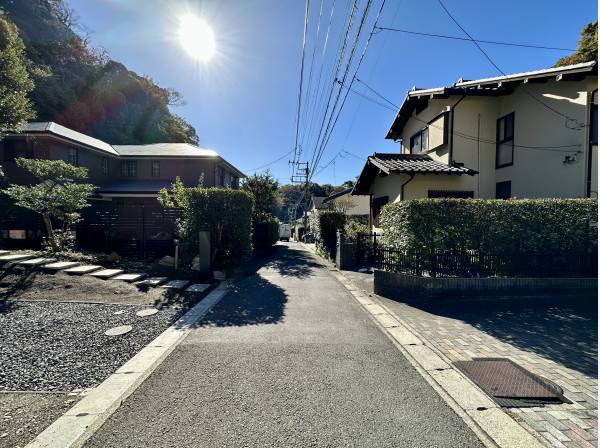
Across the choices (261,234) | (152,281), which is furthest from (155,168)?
(152,281)

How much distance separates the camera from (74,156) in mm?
16125

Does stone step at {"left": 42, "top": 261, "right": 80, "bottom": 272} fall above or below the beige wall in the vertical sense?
below

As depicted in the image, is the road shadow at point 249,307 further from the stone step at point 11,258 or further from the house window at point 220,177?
the house window at point 220,177

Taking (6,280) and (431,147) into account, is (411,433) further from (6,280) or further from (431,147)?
(431,147)

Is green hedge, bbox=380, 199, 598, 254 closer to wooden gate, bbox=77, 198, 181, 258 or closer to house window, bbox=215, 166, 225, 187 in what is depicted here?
wooden gate, bbox=77, 198, 181, 258

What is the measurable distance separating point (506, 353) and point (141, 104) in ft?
133

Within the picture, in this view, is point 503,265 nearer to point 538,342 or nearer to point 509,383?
point 538,342

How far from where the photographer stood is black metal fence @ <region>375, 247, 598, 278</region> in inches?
266

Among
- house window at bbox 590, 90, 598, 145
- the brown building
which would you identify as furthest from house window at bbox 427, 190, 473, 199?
the brown building

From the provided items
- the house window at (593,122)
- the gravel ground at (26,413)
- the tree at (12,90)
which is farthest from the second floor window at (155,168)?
the house window at (593,122)

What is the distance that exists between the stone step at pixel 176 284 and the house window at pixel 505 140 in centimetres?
1247

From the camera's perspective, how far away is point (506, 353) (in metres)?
4.20

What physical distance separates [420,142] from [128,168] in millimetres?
18373

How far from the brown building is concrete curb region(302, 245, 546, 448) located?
9555 mm
